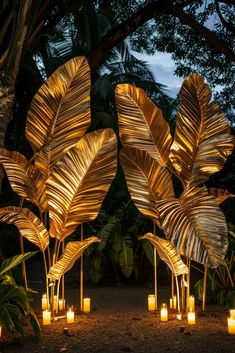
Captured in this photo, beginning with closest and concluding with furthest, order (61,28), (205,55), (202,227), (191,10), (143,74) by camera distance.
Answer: (202,227)
(191,10)
(205,55)
(61,28)
(143,74)

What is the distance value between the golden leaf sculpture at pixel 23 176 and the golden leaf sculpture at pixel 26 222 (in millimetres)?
145

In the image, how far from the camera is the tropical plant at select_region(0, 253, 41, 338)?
295 cm

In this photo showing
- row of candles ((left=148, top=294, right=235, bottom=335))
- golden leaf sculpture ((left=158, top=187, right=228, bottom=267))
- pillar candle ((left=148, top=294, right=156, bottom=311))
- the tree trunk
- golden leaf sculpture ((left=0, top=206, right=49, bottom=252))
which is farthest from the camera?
pillar candle ((left=148, top=294, right=156, bottom=311))

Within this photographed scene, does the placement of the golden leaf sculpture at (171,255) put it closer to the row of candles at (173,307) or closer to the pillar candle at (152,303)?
the row of candles at (173,307)

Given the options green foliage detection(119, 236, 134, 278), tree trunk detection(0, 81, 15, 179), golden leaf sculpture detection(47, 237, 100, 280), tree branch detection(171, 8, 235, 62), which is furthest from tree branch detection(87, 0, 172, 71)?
golden leaf sculpture detection(47, 237, 100, 280)

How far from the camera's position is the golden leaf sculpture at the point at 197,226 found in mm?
2930

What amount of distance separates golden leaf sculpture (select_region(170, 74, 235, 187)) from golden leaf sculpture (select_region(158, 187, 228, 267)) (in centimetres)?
48

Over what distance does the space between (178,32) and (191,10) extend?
38 centimetres

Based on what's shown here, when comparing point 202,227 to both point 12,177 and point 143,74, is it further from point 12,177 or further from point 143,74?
point 143,74

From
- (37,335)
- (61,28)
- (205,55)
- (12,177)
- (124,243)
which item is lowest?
(37,335)

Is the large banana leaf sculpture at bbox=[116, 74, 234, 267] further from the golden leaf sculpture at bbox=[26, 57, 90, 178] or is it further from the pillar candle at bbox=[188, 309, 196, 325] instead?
the pillar candle at bbox=[188, 309, 196, 325]

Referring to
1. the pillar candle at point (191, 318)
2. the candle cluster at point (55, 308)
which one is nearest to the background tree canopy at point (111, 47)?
the candle cluster at point (55, 308)

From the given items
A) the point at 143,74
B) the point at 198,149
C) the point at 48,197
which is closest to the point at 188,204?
the point at 198,149

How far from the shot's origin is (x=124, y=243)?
5547 mm
